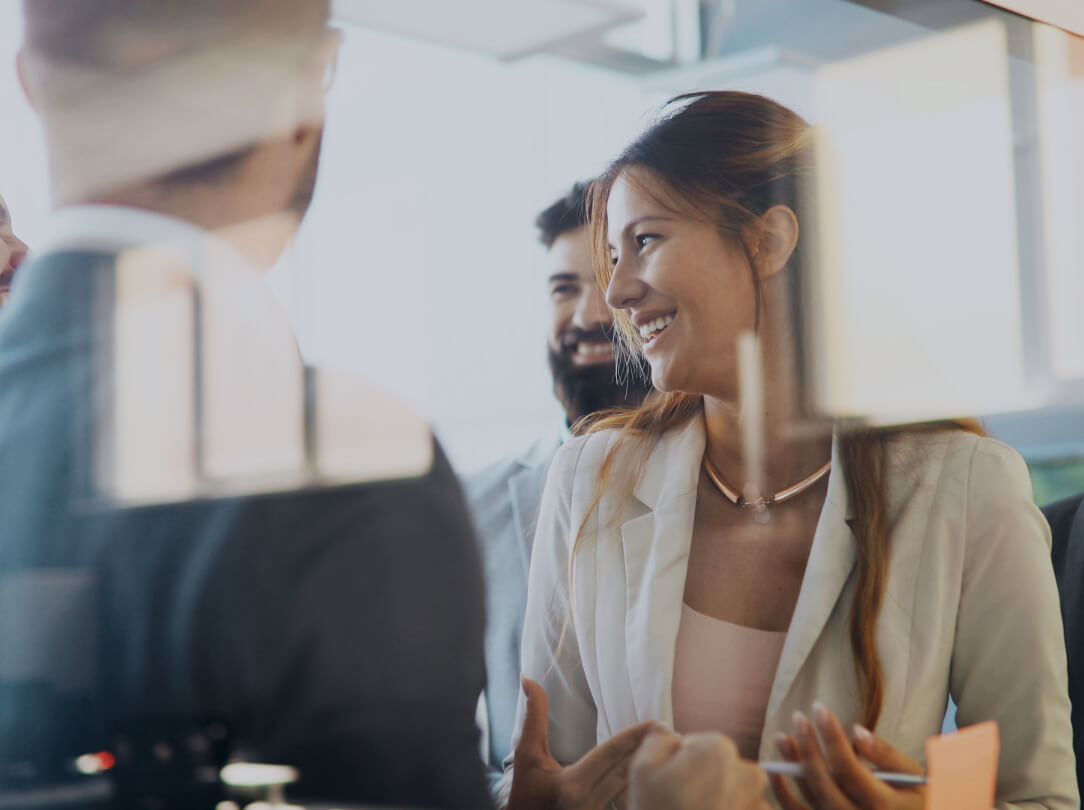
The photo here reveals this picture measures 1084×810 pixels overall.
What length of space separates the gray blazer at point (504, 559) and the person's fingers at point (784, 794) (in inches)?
17.7

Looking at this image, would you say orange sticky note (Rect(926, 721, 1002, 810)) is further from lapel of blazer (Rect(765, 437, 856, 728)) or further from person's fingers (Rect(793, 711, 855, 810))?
lapel of blazer (Rect(765, 437, 856, 728))

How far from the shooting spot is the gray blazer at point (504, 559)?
1368 mm

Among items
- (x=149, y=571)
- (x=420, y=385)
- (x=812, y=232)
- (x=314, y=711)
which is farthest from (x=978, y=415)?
(x=149, y=571)

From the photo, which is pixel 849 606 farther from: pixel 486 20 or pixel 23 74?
pixel 23 74

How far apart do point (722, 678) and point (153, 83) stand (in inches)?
43.5

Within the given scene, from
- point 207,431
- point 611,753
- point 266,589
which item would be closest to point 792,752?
point 611,753

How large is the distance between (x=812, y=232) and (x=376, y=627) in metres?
1.03

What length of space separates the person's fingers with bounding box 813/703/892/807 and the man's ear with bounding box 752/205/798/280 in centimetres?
68

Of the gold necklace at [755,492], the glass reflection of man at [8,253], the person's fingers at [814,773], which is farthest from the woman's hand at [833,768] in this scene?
the glass reflection of man at [8,253]

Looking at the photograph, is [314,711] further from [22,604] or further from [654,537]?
[654,537]

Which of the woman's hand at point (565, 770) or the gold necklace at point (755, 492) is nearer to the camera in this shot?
the woman's hand at point (565, 770)

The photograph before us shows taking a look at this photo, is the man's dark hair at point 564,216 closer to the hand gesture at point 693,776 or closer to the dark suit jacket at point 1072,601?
the hand gesture at point 693,776

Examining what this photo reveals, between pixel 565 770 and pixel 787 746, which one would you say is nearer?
pixel 565 770

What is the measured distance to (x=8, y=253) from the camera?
1.05m
